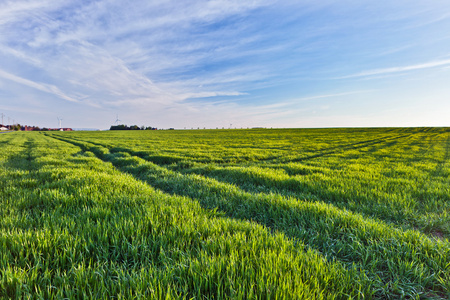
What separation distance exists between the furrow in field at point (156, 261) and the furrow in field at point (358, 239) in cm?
46

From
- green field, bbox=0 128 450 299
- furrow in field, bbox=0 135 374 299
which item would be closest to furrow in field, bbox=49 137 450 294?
green field, bbox=0 128 450 299

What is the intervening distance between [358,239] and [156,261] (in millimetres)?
3111

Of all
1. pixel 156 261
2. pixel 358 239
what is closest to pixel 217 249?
pixel 156 261

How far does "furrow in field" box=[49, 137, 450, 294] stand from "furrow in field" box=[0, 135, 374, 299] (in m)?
0.46

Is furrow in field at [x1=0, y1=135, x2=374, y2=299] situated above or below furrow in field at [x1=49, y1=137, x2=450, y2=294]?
above

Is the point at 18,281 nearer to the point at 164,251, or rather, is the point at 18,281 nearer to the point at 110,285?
the point at 110,285

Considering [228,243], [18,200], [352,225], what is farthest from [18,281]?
[352,225]

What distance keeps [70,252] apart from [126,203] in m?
1.88

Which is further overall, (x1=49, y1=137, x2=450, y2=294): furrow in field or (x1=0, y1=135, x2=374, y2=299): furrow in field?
(x1=49, y1=137, x2=450, y2=294): furrow in field

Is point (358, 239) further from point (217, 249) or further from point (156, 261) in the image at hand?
point (156, 261)

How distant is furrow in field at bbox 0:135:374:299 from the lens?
185cm

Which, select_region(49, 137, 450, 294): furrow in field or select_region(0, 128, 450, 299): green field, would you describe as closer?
select_region(0, 128, 450, 299): green field

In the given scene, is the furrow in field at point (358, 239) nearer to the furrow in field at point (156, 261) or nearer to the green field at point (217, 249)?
the green field at point (217, 249)

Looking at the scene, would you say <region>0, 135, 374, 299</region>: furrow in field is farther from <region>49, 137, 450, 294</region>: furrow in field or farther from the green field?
<region>49, 137, 450, 294</region>: furrow in field
